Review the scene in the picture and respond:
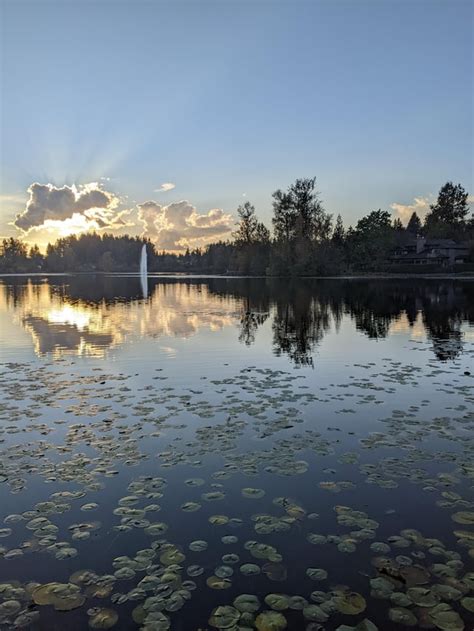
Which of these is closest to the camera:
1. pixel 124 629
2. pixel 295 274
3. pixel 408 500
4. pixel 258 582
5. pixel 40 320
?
pixel 124 629

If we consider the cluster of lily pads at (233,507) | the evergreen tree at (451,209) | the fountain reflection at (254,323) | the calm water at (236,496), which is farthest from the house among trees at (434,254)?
the cluster of lily pads at (233,507)

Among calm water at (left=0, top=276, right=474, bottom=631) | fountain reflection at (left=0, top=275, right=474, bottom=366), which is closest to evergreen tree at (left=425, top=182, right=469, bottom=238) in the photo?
fountain reflection at (left=0, top=275, right=474, bottom=366)

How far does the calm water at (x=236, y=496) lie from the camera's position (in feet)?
16.8

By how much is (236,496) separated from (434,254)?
481 ft

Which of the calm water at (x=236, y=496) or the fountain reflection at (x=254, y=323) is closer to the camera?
the calm water at (x=236, y=496)

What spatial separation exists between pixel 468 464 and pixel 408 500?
83.4 inches

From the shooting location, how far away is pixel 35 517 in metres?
6.87

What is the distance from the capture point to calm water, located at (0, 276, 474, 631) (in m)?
5.11

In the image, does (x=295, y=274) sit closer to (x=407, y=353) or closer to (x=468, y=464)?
(x=407, y=353)

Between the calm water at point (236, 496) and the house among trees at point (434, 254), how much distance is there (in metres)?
131

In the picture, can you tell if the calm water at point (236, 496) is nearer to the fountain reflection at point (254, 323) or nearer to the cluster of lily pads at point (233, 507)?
the cluster of lily pads at point (233, 507)

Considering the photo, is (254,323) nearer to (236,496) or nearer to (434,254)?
(236,496)

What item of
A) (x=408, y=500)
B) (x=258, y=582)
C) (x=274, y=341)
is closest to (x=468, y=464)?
(x=408, y=500)

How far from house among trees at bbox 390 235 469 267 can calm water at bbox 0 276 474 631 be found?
13091cm
